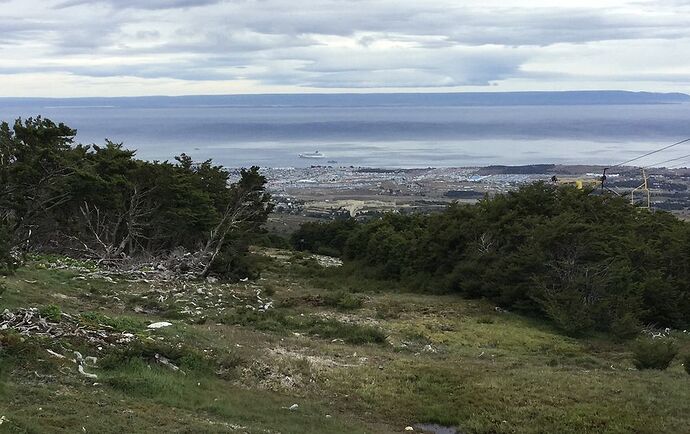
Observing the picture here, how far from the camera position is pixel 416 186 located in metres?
71.7

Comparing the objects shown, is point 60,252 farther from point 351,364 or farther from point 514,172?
point 514,172

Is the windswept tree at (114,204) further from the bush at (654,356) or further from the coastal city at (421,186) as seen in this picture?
the coastal city at (421,186)

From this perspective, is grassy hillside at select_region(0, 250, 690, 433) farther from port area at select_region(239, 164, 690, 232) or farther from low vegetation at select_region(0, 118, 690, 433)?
port area at select_region(239, 164, 690, 232)

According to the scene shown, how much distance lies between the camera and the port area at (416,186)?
58.1m

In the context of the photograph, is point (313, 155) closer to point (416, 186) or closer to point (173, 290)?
point (416, 186)

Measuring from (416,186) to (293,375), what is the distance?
6220cm

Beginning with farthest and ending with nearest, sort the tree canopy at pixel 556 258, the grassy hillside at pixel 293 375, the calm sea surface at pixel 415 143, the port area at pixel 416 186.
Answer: the calm sea surface at pixel 415 143, the port area at pixel 416 186, the tree canopy at pixel 556 258, the grassy hillside at pixel 293 375

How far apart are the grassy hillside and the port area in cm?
3692

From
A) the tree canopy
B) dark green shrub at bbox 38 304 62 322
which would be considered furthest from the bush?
dark green shrub at bbox 38 304 62 322

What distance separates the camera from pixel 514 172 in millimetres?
81125

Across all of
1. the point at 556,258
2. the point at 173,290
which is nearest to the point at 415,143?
the point at 556,258

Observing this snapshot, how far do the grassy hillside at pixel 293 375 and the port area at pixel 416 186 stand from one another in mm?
36925

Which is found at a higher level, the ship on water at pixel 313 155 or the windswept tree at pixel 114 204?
the ship on water at pixel 313 155

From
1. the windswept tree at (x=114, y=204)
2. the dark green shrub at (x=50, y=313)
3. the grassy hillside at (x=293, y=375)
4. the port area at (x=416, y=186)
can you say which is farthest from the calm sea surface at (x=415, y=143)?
the dark green shrub at (x=50, y=313)
